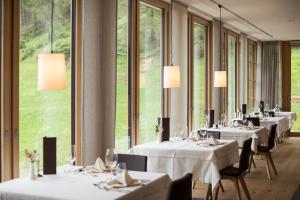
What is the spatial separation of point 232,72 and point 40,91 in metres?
8.72

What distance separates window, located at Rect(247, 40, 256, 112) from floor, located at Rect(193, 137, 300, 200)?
163 inches

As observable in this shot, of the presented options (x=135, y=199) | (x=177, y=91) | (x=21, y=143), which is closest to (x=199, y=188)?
(x=177, y=91)

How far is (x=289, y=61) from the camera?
15023mm

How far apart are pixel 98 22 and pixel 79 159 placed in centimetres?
174

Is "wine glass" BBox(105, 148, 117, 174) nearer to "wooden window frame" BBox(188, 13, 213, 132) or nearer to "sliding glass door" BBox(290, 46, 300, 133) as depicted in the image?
"wooden window frame" BBox(188, 13, 213, 132)

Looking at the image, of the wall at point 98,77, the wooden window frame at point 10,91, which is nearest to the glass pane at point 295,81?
the wall at point 98,77

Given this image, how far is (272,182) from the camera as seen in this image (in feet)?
24.6

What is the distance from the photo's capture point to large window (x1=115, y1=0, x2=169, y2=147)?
671 centimetres

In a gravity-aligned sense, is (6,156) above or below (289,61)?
below

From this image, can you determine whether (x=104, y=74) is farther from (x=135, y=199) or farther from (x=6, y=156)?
(x=135, y=199)

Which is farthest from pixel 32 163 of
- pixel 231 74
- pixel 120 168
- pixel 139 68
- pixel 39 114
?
pixel 231 74

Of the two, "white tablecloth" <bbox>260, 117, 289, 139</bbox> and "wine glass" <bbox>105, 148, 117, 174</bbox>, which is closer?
"wine glass" <bbox>105, 148, 117, 174</bbox>

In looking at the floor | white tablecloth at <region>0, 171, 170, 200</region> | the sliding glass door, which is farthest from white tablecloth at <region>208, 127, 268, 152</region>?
the sliding glass door

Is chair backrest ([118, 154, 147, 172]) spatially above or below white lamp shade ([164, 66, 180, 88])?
below
